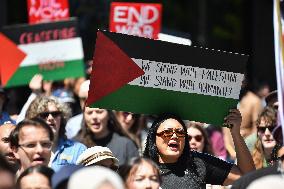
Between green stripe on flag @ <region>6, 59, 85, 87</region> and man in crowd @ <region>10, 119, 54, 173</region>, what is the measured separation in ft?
14.3

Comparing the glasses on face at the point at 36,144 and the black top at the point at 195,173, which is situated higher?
the glasses on face at the point at 36,144

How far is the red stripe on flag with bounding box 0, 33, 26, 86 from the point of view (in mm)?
12352

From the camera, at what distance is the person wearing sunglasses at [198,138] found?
35.5 ft

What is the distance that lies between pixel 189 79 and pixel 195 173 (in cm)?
77

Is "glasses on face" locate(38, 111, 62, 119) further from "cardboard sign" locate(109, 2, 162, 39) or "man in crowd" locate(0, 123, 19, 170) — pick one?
"cardboard sign" locate(109, 2, 162, 39)

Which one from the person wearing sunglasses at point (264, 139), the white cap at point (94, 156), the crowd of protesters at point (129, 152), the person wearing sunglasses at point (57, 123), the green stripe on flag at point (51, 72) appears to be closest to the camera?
the crowd of protesters at point (129, 152)

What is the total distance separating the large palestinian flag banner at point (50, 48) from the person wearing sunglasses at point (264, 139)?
3.25 meters

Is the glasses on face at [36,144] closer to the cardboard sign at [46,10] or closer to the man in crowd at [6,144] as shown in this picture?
the man in crowd at [6,144]

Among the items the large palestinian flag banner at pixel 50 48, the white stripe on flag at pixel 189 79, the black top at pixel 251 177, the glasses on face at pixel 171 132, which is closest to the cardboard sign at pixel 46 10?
the large palestinian flag banner at pixel 50 48

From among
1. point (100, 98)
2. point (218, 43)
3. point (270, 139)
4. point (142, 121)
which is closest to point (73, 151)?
point (100, 98)

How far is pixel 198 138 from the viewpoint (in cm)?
1086

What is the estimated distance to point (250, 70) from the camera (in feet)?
74.8

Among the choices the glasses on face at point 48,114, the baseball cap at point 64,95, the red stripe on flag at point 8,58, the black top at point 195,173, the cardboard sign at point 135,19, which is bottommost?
the black top at point 195,173

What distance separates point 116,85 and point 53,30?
478 centimetres
